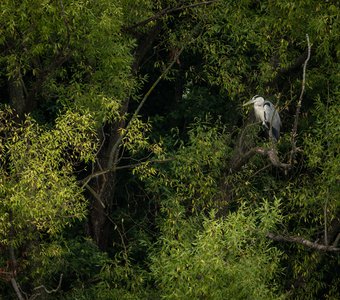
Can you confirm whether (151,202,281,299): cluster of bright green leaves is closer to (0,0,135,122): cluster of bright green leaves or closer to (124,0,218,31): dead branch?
(0,0,135,122): cluster of bright green leaves

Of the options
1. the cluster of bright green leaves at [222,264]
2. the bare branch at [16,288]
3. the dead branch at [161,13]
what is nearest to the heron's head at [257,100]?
the dead branch at [161,13]

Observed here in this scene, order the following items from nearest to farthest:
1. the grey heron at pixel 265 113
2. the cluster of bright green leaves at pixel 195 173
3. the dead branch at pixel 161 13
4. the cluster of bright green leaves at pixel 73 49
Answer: the cluster of bright green leaves at pixel 73 49 < the dead branch at pixel 161 13 < the grey heron at pixel 265 113 < the cluster of bright green leaves at pixel 195 173

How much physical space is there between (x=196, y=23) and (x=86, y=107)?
2772 mm

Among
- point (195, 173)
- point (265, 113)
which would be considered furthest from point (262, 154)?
point (195, 173)

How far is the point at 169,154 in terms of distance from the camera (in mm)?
15734

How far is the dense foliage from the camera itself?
13359 mm

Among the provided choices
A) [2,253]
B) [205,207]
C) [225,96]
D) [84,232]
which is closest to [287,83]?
[225,96]

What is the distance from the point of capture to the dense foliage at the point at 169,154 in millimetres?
13359

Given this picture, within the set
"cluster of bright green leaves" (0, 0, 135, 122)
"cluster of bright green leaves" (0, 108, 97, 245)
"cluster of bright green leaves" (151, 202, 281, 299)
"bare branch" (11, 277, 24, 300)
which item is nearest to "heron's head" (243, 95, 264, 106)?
"cluster of bright green leaves" (0, 0, 135, 122)

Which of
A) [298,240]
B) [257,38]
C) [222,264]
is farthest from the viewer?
[257,38]

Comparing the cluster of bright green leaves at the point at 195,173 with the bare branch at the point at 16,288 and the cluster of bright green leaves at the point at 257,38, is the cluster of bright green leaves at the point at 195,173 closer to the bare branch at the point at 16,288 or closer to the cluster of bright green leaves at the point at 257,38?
the cluster of bright green leaves at the point at 257,38

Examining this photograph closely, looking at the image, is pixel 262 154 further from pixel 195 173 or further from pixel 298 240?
pixel 195 173

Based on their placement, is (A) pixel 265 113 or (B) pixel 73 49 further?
(A) pixel 265 113

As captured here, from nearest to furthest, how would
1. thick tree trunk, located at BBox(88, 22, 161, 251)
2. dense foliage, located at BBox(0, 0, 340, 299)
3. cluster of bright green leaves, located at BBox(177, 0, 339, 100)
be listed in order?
dense foliage, located at BBox(0, 0, 340, 299)
cluster of bright green leaves, located at BBox(177, 0, 339, 100)
thick tree trunk, located at BBox(88, 22, 161, 251)
